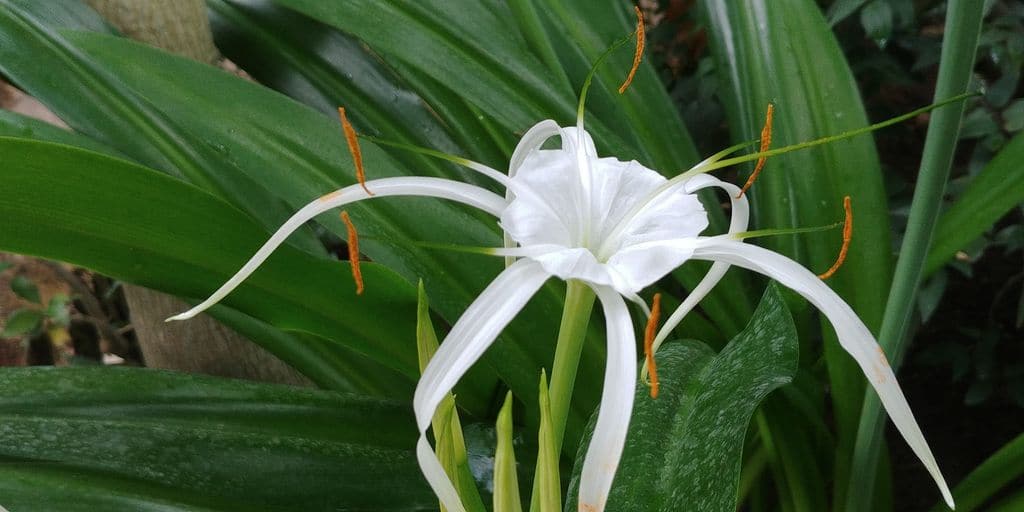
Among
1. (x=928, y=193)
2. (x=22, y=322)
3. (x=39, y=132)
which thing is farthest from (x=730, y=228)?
(x=22, y=322)

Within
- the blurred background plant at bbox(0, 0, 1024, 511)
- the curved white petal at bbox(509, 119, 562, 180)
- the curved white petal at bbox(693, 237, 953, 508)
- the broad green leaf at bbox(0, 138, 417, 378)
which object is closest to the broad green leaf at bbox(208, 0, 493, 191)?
the blurred background plant at bbox(0, 0, 1024, 511)

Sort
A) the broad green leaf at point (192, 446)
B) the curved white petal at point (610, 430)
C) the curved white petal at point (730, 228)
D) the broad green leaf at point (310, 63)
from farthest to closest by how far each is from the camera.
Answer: the broad green leaf at point (310, 63)
the broad green leaf at point (192, 446)
the curved white petal at point (730, 228)
the curved white petal at point (610, 430)

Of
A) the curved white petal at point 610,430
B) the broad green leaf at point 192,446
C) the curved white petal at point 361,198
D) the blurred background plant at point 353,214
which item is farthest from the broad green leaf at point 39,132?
the curved white petal at point 610,430

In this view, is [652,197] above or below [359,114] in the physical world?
below

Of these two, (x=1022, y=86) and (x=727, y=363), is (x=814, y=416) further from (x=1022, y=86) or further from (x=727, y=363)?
(x=1022, y=86)

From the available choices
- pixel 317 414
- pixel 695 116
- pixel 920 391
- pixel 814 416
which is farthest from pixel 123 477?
pixel 920 391

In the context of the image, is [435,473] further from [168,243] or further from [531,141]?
[168,243]

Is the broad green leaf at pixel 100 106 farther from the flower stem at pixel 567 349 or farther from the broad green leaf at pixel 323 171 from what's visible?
the flower stem at pixel 567 349
